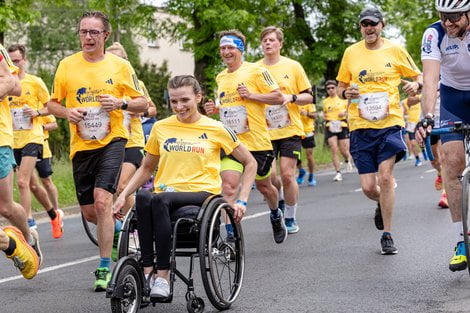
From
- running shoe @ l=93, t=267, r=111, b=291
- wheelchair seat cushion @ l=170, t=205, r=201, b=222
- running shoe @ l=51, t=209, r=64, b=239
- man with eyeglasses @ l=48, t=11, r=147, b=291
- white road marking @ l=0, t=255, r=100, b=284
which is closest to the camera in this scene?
wheelchair seat cushion @ l=170, t=205, r=201, b=222

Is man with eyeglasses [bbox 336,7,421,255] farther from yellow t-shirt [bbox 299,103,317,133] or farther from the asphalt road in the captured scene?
yellow t-shirt [bbox 299,103,317,133]

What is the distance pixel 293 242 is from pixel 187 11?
19.9 metres

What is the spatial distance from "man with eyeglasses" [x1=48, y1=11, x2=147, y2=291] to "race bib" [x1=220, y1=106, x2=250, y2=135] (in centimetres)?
187

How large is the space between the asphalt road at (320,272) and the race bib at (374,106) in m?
1.25

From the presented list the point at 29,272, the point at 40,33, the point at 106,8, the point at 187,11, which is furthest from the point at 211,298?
the point at 40,33

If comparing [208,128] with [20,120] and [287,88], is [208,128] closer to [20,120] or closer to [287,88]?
[287,88]

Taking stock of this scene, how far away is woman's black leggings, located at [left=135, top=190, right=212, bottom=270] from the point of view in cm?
670

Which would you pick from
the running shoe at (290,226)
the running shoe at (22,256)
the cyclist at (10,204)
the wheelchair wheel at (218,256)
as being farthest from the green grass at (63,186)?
the wheelchair wheel at (218,256)

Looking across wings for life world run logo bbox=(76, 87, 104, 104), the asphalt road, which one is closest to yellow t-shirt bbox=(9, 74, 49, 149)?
the asphalt road

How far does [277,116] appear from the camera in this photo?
38.1 feet

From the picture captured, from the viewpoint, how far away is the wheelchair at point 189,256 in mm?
6398

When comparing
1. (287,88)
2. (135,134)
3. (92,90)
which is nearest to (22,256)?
(92,90)

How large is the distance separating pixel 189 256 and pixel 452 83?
2.47 metres

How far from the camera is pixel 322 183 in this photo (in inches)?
867
